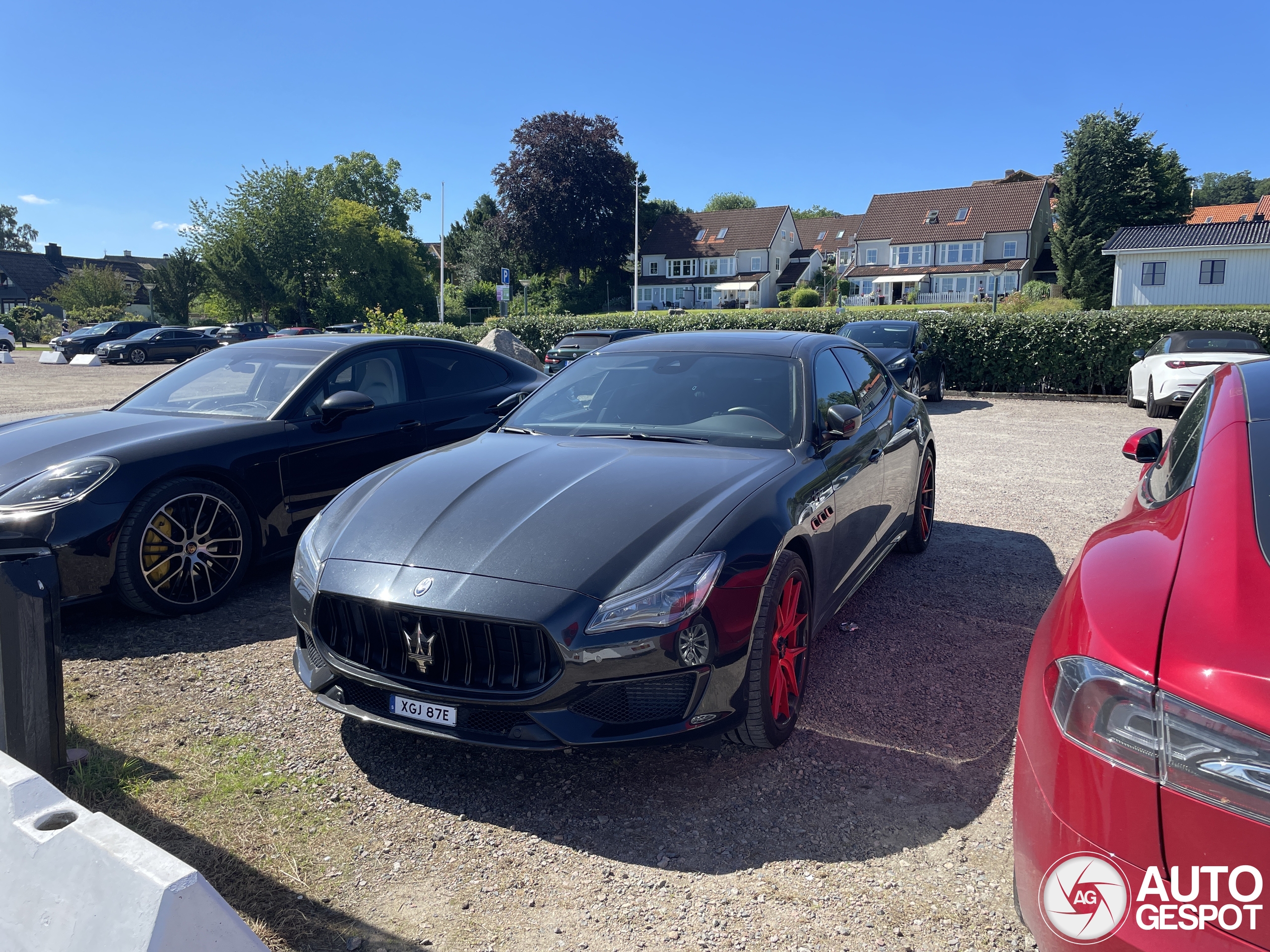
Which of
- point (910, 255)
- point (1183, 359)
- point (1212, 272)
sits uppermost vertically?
point (910, 255)

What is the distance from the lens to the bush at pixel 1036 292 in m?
50.9

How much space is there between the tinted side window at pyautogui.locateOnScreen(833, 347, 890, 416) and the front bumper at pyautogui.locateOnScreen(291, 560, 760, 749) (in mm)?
2282

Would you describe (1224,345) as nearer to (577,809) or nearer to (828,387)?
(828,387)

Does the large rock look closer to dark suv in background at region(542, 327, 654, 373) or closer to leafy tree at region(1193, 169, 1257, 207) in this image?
dark suv in background at region(542, 327, 654, 373)

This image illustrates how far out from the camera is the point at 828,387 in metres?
4.59

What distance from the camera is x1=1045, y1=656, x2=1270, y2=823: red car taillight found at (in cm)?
149

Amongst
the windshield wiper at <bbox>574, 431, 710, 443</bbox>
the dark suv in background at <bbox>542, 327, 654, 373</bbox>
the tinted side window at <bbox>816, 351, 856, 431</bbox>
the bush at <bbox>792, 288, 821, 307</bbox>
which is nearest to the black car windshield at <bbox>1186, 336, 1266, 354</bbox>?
the dark suv in background at <bbox>542, 327, 654, 373</bbox>

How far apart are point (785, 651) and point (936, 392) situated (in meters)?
15.8

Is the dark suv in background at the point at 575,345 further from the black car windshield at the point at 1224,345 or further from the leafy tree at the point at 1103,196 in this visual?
the leafy tree at the point at 1103,196

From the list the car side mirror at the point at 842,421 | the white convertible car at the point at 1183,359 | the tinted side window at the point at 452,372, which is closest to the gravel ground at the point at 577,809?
the car side mirror at the point at 842,421

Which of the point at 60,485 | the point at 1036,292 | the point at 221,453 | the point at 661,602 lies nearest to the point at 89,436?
the point at 60,485

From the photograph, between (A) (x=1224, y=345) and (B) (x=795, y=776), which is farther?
(A) (x=1224, y=345)

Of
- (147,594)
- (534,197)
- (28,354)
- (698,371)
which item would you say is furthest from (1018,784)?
(534,197)

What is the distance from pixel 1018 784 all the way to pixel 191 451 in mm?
4511
